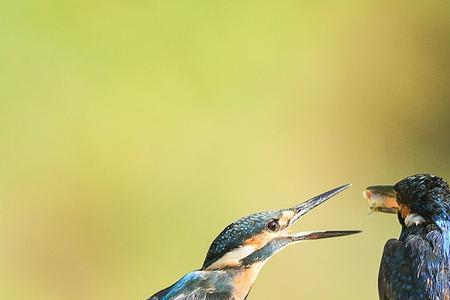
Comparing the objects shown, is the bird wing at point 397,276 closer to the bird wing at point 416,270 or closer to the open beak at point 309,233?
the bird wing at point 416,270

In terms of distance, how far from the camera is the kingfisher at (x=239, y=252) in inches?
95.7

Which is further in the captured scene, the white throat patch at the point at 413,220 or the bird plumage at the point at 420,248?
the white throat patch at the point at 413,220

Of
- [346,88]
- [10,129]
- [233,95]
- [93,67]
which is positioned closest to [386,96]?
[346,88]

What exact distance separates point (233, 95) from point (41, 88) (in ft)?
3.07

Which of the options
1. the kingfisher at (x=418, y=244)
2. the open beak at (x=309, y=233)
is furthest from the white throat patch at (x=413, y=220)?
the open beak at (x=309, y=233)

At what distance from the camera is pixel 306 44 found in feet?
18.2

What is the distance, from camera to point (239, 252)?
2438 millimetres

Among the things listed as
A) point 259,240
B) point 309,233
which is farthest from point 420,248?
point 259,240

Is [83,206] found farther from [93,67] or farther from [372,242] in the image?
[372,242]

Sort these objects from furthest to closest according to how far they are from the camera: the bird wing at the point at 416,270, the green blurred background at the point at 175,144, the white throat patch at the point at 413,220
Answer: the green blurred background at the point at 175,144 < the white throat patch at the point at 413,220 < the bird wing at the point at 416,270

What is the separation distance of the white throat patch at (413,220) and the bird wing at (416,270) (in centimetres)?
4

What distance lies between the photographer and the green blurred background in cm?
500

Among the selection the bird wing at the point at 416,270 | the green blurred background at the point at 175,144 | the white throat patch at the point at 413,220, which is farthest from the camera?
the green blurred background at the point at 175,144

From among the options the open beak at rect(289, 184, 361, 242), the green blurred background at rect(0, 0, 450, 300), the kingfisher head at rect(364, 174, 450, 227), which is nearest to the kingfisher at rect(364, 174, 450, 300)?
the kingfisher head at rect(364, 174, 450, 227)
